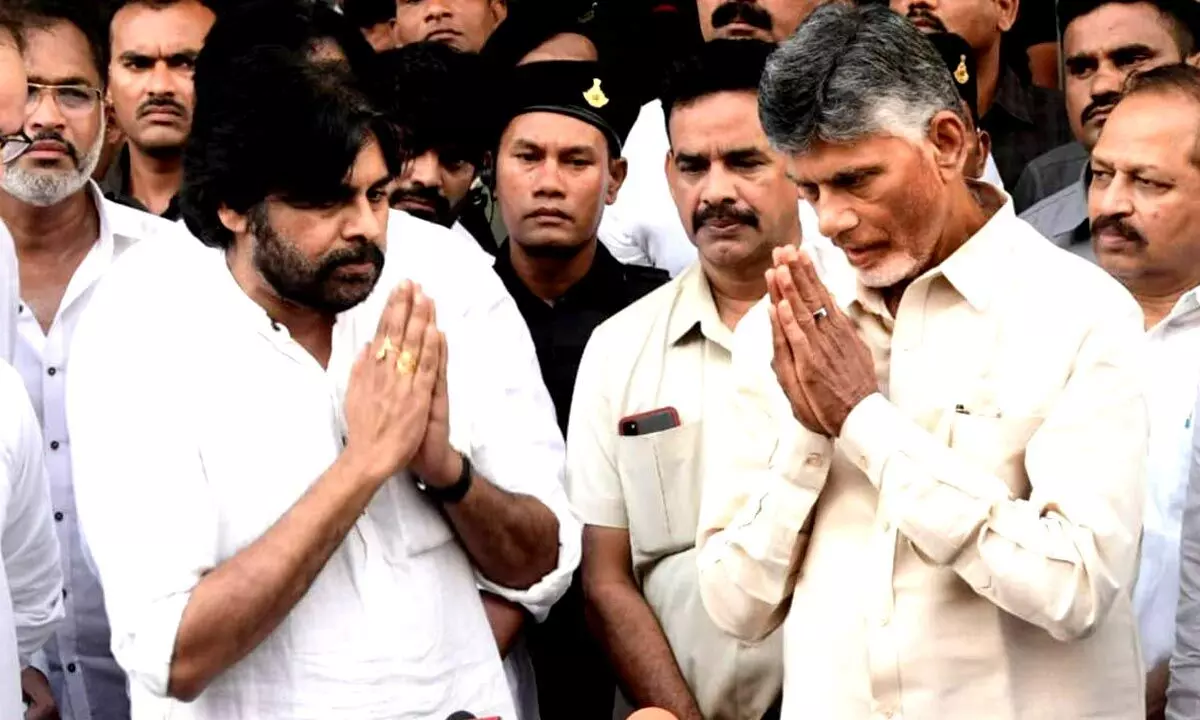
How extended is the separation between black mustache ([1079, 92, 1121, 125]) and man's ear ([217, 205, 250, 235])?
2569 millimetres

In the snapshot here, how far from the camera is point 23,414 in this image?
3770 mm

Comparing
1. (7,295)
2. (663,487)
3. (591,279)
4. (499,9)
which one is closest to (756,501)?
(663,487)

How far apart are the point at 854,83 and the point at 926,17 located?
2448 millimetres

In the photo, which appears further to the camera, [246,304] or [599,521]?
[599,521]

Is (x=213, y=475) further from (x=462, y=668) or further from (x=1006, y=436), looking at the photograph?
(x=1006, y=436)

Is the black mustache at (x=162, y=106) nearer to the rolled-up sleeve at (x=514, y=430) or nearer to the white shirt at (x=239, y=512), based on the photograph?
the rolled-up sleeve at (x=514, y=430)

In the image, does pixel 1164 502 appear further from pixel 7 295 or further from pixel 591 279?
pixel 7 295

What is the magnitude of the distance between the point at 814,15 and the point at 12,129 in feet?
6.03

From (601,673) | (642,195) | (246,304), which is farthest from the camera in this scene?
(642,195)

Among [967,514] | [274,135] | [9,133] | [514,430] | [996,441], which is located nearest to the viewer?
[967,514]

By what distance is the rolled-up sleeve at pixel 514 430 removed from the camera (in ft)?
12.8

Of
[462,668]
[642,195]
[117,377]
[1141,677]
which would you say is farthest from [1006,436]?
[642,195]

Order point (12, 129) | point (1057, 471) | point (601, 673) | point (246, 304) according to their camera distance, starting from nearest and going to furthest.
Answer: point (1057, 471) → point (246, 304) → point (12, 129) → point (601, 673)

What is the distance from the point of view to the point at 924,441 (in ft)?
10.3
